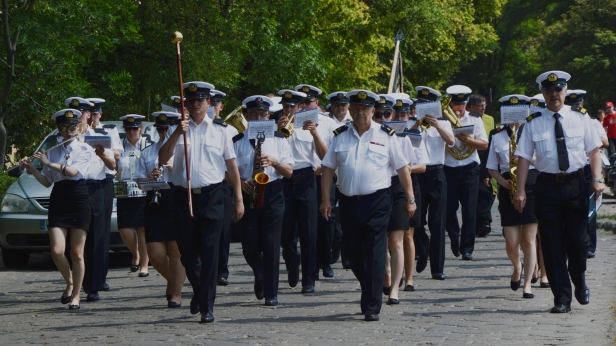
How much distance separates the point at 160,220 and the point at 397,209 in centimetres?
220

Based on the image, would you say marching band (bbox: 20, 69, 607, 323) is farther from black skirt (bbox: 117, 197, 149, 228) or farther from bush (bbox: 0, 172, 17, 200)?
bush (bbox: 0, 172, 17, 200)

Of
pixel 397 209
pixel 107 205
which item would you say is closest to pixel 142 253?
pixel 107 205

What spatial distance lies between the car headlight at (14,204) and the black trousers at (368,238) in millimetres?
6172

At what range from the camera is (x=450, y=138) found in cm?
1341

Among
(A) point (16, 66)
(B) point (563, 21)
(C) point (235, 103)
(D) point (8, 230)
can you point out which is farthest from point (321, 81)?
(B) point (563, 21)

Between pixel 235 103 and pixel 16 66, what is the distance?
10.8 m

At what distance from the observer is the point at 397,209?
37.7 feet

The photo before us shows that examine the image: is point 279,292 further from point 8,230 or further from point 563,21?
point 563,21

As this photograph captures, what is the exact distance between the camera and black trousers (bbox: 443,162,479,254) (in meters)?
15.1

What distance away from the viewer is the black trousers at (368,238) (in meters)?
10.2

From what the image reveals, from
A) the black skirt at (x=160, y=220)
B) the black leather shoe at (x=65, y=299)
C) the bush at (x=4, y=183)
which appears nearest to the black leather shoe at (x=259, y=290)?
the black skirt at (x=160, y=220)

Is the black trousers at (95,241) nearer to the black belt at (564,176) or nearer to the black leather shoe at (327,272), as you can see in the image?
the black leather shoe at (327,272)

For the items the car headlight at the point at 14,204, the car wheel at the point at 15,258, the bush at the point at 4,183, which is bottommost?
the car wheel at the point at 15,258

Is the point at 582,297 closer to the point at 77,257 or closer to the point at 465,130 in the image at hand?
the point at 465,130
